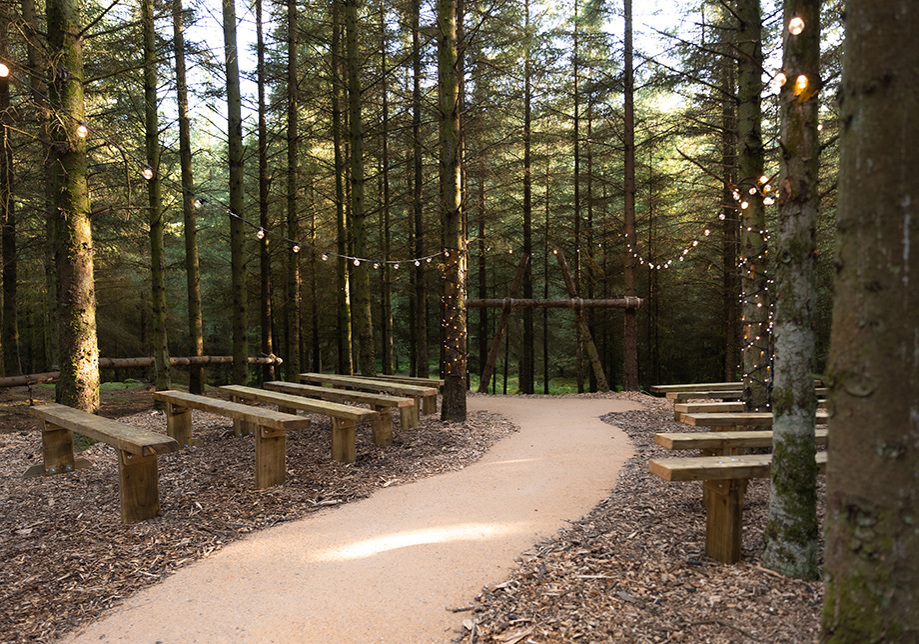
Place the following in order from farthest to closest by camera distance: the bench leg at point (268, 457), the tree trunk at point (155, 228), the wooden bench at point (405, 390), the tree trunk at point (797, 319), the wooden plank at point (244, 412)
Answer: the tree trunk at point (155, 228) < the wooden bench at point (405, 390) < the bench leg at point (268, 457) < the wooden plank at point (244, 412) < the tree trunk at point (797, 319)

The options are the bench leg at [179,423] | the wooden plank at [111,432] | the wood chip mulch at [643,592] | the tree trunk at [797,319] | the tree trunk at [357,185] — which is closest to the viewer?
the wood chip mulch at [643,592]

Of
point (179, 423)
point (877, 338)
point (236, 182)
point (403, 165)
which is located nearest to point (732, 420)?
point (877, 338)

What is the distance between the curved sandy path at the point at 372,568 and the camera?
2717mm

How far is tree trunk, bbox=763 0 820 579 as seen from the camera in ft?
8.80

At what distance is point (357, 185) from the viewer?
1056cm

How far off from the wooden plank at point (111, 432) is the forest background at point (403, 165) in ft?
8.79

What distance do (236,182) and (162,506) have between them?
7.56 meters

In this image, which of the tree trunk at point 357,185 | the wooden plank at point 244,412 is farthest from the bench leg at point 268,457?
the tree trunk at point 357,185

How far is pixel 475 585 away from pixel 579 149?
595 inches

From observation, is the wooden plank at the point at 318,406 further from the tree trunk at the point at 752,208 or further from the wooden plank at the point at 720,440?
the tree trunk at the point at 752,208

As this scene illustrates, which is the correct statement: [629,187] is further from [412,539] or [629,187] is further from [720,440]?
[412,539]

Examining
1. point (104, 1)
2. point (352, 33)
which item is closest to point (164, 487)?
point (352, 33)

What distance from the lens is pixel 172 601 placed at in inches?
118

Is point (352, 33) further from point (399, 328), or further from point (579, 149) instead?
point (399, 328)
